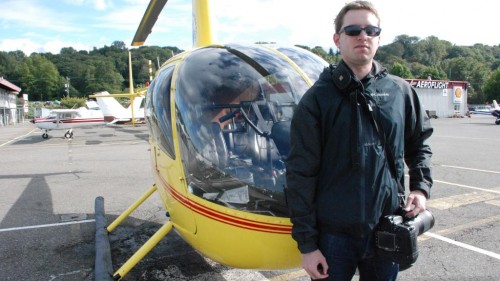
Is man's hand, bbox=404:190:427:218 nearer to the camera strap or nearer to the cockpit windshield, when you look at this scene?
the camera strap

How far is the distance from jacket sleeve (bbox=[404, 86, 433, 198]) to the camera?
1.04 feet

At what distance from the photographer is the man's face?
1882 millimetres

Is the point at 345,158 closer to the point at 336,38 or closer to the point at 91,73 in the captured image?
the point at 336,38

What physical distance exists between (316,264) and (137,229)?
3945mm

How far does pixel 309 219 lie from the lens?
1853 millimetres

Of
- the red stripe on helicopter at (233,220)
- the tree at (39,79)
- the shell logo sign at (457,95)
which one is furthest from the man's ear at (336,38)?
the tree at (39,79)

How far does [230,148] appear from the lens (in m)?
2.84

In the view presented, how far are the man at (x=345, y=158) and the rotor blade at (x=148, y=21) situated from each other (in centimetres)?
502

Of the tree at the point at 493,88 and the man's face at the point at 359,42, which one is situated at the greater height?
the tree at the point at 493,88

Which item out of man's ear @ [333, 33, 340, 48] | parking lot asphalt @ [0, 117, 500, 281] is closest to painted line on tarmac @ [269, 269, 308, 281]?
parking lot asphalt @ [0, 117, 500, 281]

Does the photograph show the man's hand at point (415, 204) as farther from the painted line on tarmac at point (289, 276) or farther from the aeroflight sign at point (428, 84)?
the aeroflight sign at point (428, 84)

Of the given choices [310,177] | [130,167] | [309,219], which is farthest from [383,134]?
[130,167]

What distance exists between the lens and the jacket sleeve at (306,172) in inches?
72.4

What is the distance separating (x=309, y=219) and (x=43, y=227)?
493 cm
